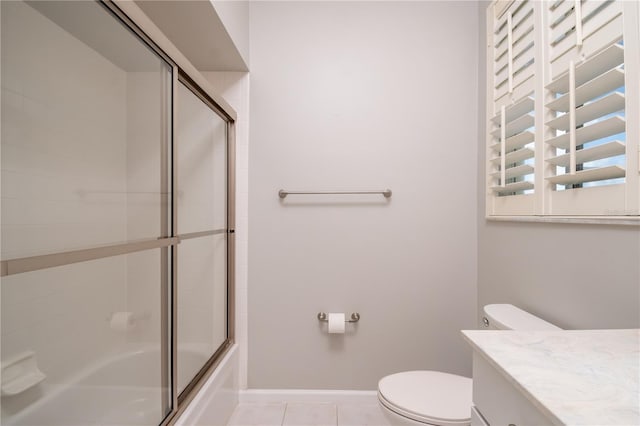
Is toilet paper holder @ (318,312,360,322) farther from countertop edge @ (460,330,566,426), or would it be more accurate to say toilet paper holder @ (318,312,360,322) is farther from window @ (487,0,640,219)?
countertop edge @ (460,330,566,426)

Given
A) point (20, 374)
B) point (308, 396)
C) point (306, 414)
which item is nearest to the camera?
point (20, 374)

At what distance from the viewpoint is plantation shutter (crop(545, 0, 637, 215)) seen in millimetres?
891

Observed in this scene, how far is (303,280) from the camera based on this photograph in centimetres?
180

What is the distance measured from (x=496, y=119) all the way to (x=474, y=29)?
0.62 m

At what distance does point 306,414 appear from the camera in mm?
1666

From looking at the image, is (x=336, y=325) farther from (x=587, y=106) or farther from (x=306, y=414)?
(x=587, y=106)

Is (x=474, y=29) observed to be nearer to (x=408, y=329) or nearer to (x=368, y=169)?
(x=368, y=169)

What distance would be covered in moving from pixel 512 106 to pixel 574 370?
1198mm

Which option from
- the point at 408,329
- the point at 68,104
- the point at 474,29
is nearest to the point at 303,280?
the point at 408,329

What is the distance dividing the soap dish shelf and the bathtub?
1.1 inches

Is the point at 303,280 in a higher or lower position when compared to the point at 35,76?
lower

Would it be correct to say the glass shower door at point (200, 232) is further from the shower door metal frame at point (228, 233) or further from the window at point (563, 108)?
the window at point (563, 108)

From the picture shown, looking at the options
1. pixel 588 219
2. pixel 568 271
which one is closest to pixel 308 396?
pixel 568 271

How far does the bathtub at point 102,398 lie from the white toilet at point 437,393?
0.84m
